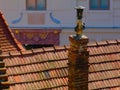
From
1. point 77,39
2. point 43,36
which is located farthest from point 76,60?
point 43,36

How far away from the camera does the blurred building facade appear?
2061 cm

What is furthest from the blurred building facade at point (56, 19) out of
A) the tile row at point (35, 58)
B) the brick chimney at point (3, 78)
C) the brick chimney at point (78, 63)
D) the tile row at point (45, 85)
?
the brick chimney at point (78, 63)

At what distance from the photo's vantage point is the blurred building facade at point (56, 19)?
2061 cm

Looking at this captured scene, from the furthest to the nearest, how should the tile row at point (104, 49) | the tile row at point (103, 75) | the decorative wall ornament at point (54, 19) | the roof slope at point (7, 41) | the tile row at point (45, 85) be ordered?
the decorative wall ornament at point (54, 19)
the roof slope at point (7, 41)
the tile row at point (104, 49)
the tile row at point (103, 75)
the tile row at point (45, 85)

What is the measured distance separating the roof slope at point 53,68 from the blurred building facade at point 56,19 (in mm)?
10165

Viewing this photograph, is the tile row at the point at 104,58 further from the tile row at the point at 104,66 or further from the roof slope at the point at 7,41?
the roof slope at the point at 7,41

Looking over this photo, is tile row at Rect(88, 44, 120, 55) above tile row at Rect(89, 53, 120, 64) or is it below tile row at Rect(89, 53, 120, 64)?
above

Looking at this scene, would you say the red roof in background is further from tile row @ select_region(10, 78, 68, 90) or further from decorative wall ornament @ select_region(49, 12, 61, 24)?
decorative wall ornament @ select_region(49, 12, 61, 24)

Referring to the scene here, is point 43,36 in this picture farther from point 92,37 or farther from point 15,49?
point 15,49

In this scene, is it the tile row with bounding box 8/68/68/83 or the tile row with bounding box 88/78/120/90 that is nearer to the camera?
the tile row with bounding box 8/68/68/83

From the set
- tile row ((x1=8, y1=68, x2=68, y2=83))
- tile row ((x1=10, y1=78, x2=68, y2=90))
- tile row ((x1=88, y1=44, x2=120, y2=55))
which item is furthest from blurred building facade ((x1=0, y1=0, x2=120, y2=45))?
tile row ((x1=10, y1=78, x2=68, y2=90))

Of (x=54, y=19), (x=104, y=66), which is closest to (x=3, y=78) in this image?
(x=104, y=66)

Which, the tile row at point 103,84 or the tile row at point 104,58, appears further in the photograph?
the tile row at point 104,58

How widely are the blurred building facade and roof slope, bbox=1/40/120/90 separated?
1016 cm
